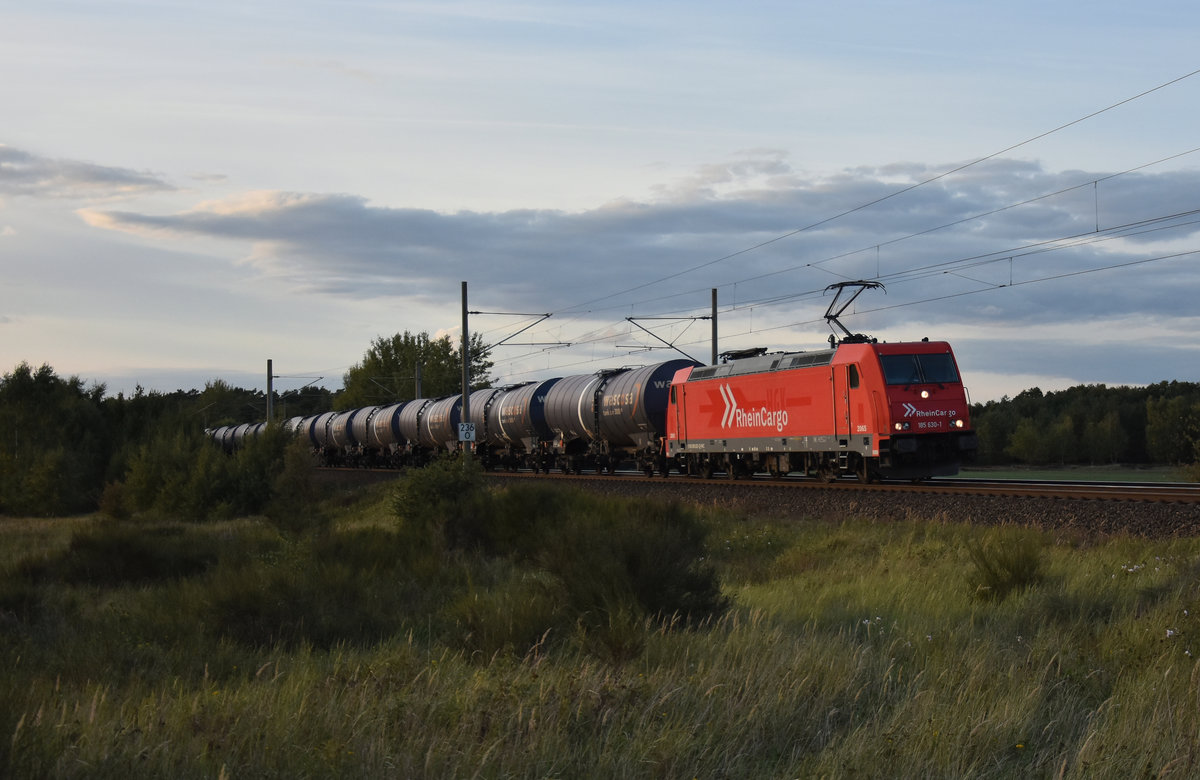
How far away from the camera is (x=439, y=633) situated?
12.2 m

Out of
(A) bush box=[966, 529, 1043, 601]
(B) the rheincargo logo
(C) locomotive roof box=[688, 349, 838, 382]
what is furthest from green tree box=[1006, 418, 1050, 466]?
(A) bush box=[966, 529, 1043, 601]

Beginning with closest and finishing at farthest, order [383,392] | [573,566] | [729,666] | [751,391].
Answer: [729,666] → [573,566] → [751,391] → [383,392]

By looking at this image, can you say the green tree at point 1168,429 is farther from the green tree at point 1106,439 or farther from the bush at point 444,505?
the bush at point 444,505

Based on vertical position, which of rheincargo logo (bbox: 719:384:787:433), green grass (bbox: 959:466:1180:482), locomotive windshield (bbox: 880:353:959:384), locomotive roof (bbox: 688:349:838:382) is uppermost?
locomotive roof (bbox: 688:349:838:382)

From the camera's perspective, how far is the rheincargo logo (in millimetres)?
28219

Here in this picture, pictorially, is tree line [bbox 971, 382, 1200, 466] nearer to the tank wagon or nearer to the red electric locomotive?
the tank wagon

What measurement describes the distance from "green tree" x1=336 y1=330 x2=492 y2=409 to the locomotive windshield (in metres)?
78.9

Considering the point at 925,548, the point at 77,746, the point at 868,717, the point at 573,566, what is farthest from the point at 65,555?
the point at 868,717

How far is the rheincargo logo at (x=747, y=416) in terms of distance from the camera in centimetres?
2822

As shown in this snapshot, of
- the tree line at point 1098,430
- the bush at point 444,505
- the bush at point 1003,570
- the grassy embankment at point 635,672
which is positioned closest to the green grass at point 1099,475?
the tree line at point 1098,430

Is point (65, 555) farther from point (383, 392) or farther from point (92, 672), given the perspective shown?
point (383, 392)

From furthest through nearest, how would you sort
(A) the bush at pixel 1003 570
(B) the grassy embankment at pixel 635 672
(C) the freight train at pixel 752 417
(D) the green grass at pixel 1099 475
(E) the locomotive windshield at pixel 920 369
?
(D) the green grass at pixel 1099 475 → (C) the freight train at pixel 752 417 → (E) the locomotive windshield at pixel 920 369 → (A) the bush at pixel 1003 570 → (B) the grassy embankment at pixel 635 672

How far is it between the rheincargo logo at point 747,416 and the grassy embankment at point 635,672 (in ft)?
36.8

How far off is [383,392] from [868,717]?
105m
